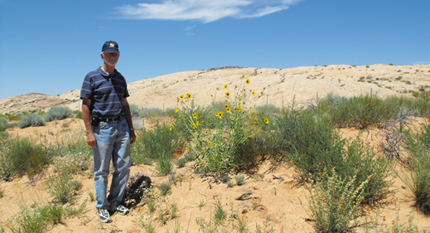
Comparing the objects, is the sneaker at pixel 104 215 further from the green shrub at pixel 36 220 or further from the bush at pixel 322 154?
the bush at pixel 322 154

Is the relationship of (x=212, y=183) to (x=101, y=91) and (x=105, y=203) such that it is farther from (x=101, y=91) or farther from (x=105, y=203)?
(x=101, y=91)

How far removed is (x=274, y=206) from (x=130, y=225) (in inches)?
73.8

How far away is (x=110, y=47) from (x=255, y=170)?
285 centimetres

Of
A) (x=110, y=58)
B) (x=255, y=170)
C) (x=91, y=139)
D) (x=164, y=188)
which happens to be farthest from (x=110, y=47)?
(x=255, y=170)

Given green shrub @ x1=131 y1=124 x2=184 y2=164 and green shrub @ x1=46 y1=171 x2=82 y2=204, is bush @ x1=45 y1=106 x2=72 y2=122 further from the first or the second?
green shrub @ x1=46 y1=171 x2=82 y2=204

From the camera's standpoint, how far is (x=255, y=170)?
411cm

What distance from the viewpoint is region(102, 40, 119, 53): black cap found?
3.20 meters

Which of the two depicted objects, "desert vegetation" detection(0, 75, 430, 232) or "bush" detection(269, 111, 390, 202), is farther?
"bush" detection(269, 111, 390, 202)

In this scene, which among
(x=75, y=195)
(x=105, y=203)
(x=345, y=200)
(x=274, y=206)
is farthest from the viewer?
(x=75, y=195)

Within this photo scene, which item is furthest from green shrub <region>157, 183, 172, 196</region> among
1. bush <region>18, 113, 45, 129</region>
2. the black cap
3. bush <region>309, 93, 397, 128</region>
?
bush <region>18, 113, 45, 129</region>

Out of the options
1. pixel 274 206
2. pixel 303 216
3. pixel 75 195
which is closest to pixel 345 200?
pixel 303 216

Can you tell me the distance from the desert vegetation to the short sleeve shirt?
926 millimetres

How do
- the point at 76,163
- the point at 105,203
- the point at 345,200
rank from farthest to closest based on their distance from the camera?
the point at 76,163 → the point at 105,203 → the point at 345,200

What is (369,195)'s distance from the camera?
3023 millimetres
